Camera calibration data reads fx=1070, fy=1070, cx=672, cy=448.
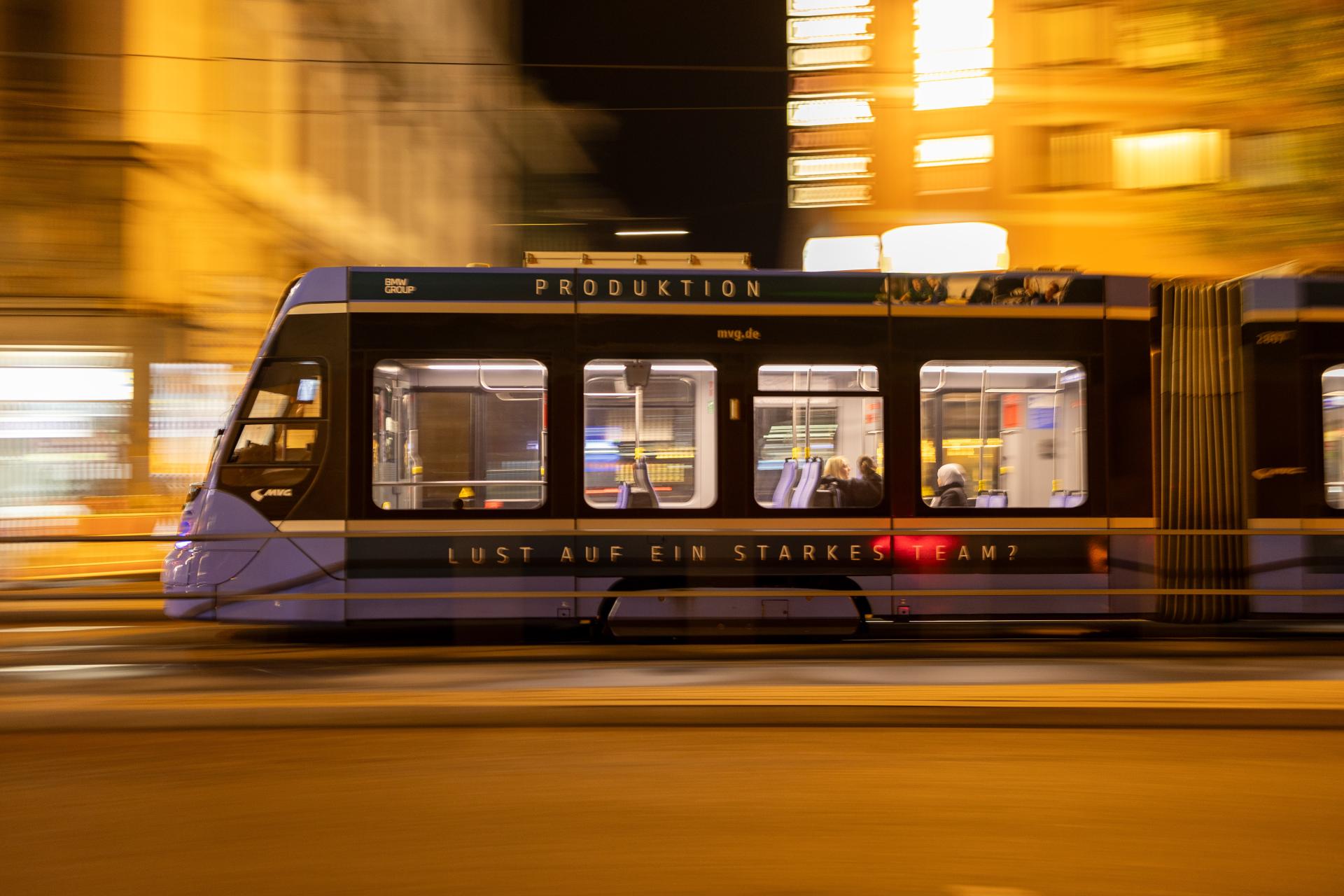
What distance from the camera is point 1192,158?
20.3 m

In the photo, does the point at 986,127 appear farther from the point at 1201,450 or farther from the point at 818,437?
the point at 818,437

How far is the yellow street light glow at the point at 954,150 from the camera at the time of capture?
76.1 feet

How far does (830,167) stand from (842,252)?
2.90m

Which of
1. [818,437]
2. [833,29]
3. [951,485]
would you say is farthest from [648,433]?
[833,29]

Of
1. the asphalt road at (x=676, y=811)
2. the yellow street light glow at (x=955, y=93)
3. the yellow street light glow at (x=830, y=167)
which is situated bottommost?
the asphalt road at (x=676, y=811)

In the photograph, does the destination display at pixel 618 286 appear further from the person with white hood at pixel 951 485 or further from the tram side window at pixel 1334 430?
the tram side window at pixel 1334 430

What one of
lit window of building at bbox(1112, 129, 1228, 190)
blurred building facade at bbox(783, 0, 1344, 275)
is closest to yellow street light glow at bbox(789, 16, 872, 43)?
blurred building facade at bbox(783, 0, 1344, 275)

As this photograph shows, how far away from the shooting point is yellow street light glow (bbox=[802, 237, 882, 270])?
23.8 metres

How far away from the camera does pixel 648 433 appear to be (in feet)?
28.4

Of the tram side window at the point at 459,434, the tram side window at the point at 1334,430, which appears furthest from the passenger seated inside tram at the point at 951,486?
the tram side window at the point at 459,434

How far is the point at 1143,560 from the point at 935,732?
392 centimetres

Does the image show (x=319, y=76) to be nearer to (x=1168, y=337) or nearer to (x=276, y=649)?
(x=276, y=649)

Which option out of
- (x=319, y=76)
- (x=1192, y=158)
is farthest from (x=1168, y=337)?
(x=319, y=76)

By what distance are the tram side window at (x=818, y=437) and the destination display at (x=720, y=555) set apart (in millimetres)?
369
